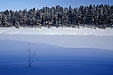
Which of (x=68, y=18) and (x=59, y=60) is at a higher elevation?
(x=68, y=18)

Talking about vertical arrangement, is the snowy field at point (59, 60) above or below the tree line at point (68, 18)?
below

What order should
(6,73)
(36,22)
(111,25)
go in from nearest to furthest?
(6,73) → (111,25) → (36,22)

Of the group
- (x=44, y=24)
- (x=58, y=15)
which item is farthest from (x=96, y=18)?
(x=44, y=24)

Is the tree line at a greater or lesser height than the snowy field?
greater

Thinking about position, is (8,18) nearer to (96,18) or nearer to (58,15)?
(58,15)

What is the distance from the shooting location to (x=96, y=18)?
73.6 meters

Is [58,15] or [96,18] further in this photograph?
[58,15]

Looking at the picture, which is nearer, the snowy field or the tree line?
the snowy field

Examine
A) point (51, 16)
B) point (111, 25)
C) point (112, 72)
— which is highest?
point (51, 16)

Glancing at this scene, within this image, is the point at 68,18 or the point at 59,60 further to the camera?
the point at 68,18

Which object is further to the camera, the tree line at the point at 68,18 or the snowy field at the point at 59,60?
the tree line at the point at 68,18

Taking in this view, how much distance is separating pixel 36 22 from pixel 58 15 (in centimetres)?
1132

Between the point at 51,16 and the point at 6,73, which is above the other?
the point at 51,16

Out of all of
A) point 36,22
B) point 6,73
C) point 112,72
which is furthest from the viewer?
point 36,22
